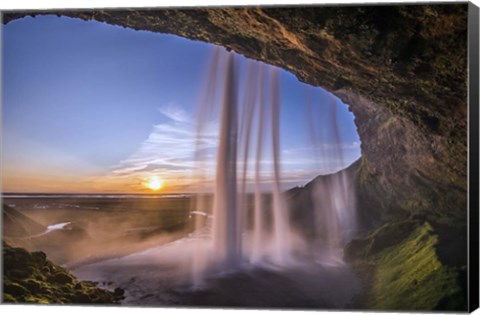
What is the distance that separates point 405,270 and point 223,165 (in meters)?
1.95

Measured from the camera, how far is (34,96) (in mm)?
7566

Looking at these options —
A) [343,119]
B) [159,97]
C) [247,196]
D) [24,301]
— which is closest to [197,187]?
[247,196]

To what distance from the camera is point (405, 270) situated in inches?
273

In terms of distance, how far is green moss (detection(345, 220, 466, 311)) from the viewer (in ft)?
22.1

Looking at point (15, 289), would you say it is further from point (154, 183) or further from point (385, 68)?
point (385, 68)

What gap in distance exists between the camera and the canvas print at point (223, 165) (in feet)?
22.6

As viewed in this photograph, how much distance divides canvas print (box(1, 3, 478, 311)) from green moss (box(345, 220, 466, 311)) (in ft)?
0.04

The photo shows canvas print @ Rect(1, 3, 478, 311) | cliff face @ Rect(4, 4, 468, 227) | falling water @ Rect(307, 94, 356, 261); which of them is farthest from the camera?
falling water @ Rect(307, 94, 356, 261)

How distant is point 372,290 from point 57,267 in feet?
9.98

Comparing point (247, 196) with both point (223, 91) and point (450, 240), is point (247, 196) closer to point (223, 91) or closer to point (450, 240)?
point (223, 91)

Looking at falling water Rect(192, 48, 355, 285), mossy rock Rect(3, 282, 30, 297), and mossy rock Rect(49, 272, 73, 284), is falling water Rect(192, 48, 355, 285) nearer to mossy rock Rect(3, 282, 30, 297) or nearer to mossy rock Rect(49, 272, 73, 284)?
mossy rock Rect(49, 272, 73, 284)

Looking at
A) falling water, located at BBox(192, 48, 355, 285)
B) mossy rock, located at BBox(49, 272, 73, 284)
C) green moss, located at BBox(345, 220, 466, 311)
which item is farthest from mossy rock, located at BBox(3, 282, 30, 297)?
green moss, located at BBox(345, 220, 466, 311)

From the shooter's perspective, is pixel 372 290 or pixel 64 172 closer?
pixel 372 290

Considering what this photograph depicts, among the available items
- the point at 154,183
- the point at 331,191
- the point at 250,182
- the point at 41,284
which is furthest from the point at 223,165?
the point at 41,284
